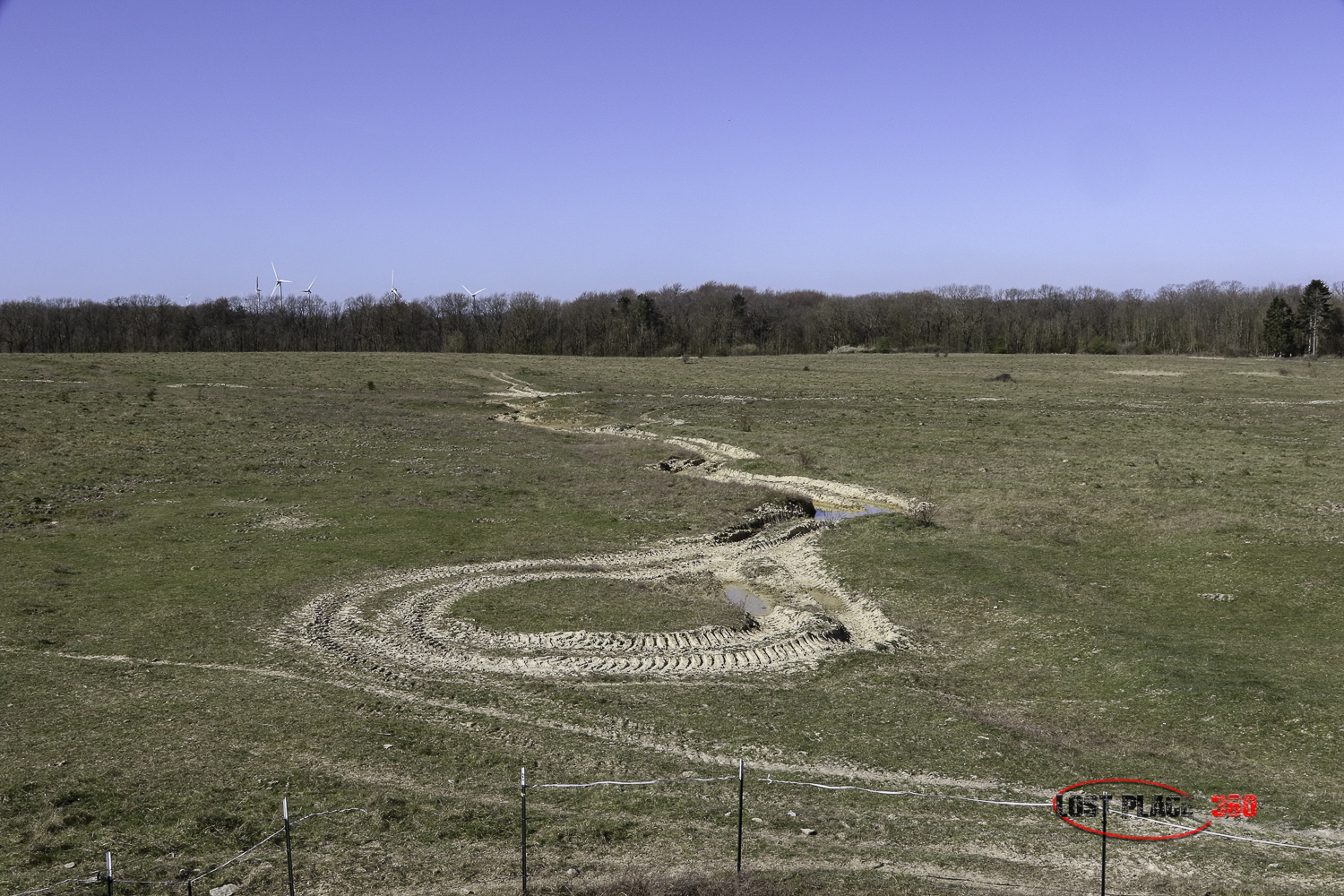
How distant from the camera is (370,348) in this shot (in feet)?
563

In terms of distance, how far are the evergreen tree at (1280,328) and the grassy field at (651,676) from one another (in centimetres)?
10098

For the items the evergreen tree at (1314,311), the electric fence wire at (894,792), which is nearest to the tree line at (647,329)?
the evergreen tree at (1314,311)

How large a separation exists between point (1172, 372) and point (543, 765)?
4173 inches

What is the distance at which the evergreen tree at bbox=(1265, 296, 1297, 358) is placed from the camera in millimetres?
141375

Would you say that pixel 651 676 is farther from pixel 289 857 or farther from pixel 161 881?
pixel 289 857

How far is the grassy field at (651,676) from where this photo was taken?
13742 millimetres

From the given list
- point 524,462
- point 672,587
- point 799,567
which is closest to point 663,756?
point 672,587

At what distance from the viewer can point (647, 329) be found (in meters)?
170

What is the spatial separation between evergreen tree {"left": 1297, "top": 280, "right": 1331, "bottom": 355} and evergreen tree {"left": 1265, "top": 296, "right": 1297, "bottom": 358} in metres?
1.66

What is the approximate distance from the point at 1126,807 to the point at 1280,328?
152141 mm

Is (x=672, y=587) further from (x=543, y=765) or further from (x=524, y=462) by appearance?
(x=524, y=462)

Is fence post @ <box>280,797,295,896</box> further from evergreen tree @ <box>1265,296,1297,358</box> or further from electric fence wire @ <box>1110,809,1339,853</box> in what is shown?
evergreen tree @ <box>1265,296,1297,358</box>

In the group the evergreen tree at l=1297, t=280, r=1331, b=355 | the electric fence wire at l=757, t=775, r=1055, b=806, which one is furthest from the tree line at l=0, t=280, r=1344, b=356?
the electric fence wire at l=757, t=775, r=1055, b=806

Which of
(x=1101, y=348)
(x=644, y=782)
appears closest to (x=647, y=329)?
(x=1101, y=348)
